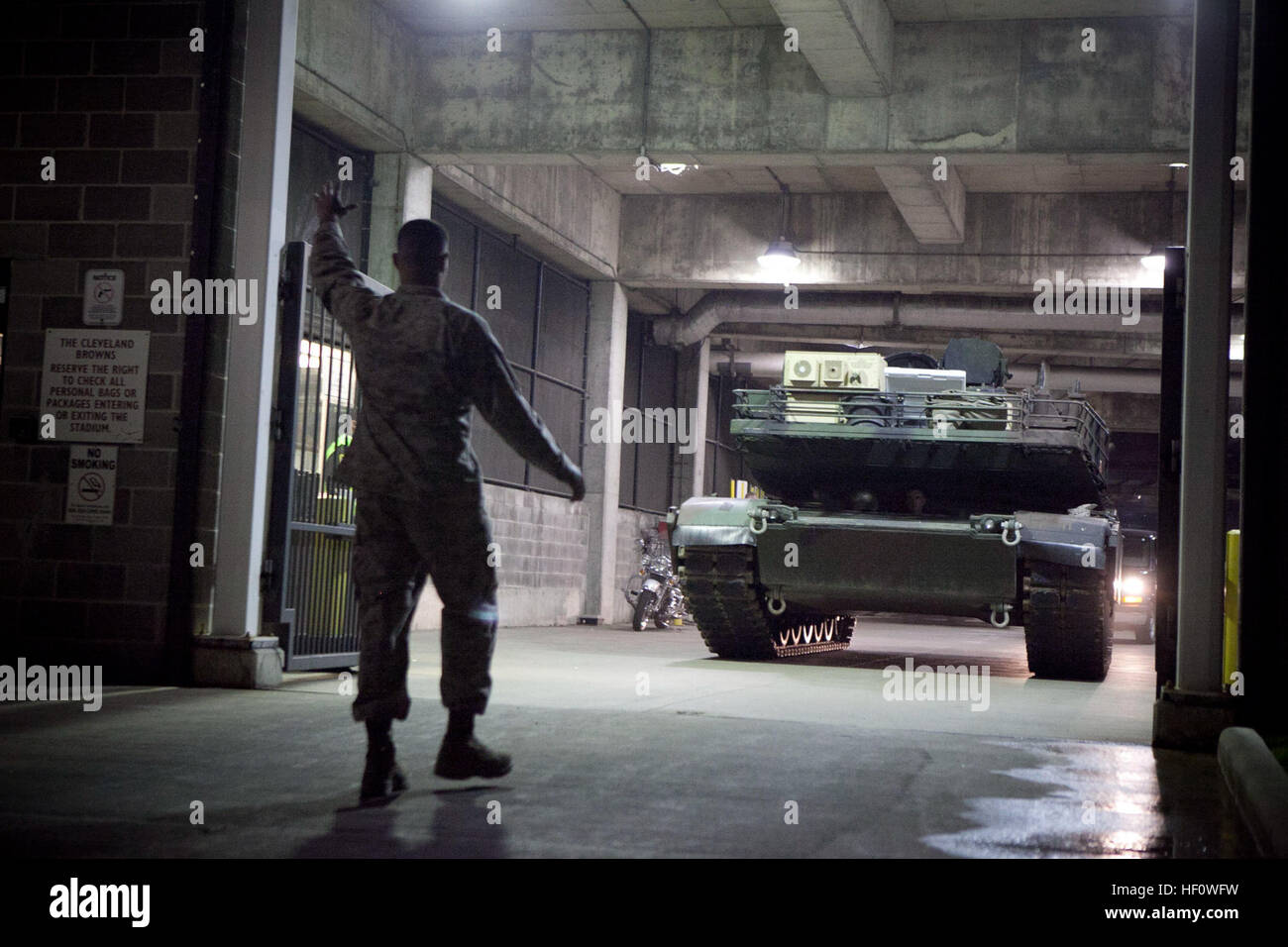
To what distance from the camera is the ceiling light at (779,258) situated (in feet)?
57.1

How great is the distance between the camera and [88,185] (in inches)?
330

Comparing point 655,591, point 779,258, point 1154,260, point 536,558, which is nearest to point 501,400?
point 779,258

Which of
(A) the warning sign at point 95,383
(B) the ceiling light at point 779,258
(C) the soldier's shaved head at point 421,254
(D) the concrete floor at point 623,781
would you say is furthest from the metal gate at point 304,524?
(B) the ceiling light at point 779,258

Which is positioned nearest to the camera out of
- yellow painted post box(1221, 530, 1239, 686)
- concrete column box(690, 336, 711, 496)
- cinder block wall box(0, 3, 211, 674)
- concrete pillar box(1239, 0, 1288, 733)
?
concrete pillar box(1239, 0, 1288, 733)

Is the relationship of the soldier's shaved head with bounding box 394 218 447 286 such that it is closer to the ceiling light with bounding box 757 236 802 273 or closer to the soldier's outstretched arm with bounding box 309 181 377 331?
the soldier's outstretched arm with bounding box 309 181 377 331

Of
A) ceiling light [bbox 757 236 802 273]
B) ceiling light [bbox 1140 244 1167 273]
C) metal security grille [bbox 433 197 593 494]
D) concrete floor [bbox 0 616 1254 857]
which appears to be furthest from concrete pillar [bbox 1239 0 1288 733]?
ceiling light [bbox 757 236 802 273]

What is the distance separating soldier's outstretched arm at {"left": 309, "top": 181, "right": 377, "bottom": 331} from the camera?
15.0 feet

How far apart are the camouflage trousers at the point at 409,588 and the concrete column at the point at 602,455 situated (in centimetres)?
1535

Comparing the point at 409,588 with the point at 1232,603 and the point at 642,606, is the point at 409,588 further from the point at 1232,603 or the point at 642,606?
the point at 642,606

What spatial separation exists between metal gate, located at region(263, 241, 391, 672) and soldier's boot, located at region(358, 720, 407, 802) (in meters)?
4.16

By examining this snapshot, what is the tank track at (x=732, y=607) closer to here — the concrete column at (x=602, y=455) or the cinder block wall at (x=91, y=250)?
the cinder block wall at (x=91, y=250)

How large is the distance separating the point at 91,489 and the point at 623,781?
Result: 4594 mm
